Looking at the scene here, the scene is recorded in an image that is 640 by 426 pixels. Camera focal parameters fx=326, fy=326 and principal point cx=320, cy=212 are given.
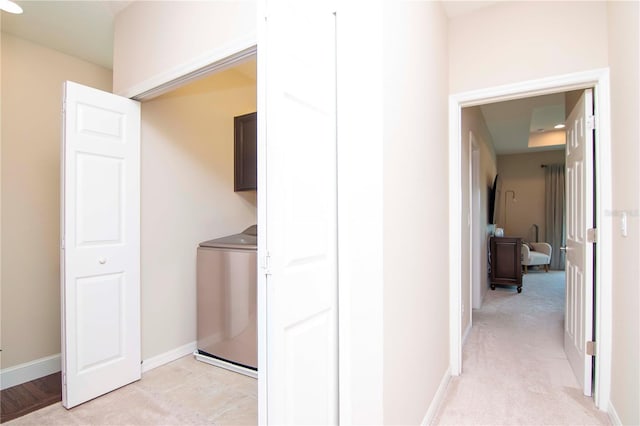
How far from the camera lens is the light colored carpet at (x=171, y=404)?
1.89 m

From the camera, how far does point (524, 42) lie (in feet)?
7.11

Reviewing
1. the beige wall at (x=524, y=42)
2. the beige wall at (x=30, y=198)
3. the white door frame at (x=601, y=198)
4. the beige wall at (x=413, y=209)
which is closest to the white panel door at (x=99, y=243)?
the beige wall at (x=30, y=198)

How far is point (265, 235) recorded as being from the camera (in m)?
1.00

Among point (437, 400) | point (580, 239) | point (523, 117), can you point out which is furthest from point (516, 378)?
point (523, 117)

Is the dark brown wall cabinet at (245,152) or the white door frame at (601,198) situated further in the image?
the dark brown wall cabinet at (245,152)

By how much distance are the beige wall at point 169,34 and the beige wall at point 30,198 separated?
23.2 inches

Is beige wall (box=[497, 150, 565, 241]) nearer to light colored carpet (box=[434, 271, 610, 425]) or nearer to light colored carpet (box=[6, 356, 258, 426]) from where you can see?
light colored carpet (box=[434, 271, 610, 425])

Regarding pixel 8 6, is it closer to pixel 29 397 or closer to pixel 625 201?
pixel 29 397

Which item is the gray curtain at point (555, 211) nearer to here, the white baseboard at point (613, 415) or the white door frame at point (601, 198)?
the white door frame at point (601, 198)

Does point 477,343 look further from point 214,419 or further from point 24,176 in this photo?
point 24,176

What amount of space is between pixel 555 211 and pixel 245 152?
7.18 m

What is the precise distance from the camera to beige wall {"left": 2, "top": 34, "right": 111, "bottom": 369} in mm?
2307

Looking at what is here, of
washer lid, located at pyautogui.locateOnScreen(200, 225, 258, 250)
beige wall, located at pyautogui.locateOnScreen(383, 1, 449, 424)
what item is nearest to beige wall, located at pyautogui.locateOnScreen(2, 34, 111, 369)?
washer lid, located at pyautogui.locateOnScreen(200, 225, 258, 250)

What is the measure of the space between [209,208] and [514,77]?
2.63 meters
